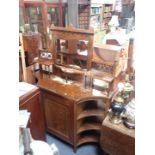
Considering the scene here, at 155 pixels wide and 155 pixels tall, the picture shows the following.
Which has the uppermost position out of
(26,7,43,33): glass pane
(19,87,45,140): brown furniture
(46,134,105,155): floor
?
(26,7,43,33): glass pane

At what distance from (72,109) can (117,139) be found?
1.60 feet

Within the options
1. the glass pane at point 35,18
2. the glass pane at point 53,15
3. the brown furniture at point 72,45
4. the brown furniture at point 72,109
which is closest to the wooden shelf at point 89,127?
the brown furniture at point 72,109

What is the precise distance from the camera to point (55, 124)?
78.3 inches

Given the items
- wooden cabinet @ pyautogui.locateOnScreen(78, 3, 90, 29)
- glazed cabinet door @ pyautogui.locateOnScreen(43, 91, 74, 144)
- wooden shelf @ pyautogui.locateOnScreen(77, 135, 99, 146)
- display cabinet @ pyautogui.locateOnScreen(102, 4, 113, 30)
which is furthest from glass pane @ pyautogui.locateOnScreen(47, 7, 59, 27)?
wooden shelf @ pyautogui.locateOnScreen(77, 135, 99, 146)

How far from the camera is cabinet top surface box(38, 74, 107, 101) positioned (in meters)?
1.70

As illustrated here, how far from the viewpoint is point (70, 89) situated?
1791 mm

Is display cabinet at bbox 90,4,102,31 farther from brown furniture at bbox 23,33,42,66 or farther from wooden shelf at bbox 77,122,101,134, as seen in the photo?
wooden shelf at bbox 77,122,101,134

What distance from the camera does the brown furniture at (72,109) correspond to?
1723 millimetres

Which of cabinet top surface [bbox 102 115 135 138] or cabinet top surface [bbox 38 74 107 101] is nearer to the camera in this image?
cabinet top surface [bbox 102 115 135 138]

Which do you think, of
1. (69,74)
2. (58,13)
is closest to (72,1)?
(58,13)

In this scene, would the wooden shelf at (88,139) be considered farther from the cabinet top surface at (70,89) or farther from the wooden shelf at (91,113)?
the cabinet top surface at (70,89)

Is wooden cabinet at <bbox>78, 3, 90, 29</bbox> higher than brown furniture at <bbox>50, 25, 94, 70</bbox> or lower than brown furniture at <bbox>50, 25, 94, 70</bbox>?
higher
